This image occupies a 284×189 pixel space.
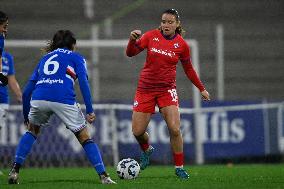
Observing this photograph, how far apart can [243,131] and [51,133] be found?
3510 millimetres

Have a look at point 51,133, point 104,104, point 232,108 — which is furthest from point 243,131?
point 51,133

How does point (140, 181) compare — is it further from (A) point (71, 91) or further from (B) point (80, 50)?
(B) point (80, 50)

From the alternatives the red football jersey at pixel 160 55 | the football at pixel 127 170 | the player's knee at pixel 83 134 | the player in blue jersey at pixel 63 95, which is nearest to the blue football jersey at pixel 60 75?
the player in blue jersey at pixel 63 95

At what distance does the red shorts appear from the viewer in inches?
381

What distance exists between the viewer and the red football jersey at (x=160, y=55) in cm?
961

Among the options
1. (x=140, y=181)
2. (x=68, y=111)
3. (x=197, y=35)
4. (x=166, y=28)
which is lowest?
(x=140, y=181)

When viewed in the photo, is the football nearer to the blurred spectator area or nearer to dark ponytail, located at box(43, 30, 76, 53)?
dark ponytail, located at box(43, 30, 76, 53)

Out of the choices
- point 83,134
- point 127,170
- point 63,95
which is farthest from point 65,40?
point 127,170

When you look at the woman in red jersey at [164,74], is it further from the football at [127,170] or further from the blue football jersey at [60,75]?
the blue football jersey at [60,75]

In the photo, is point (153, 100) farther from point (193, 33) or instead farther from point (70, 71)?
point (193, 33)

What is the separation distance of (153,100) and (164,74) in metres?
0.36

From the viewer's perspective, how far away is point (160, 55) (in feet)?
31.5

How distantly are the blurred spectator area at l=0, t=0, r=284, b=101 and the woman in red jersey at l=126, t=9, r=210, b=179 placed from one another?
744cm

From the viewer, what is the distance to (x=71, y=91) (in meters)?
8.20
